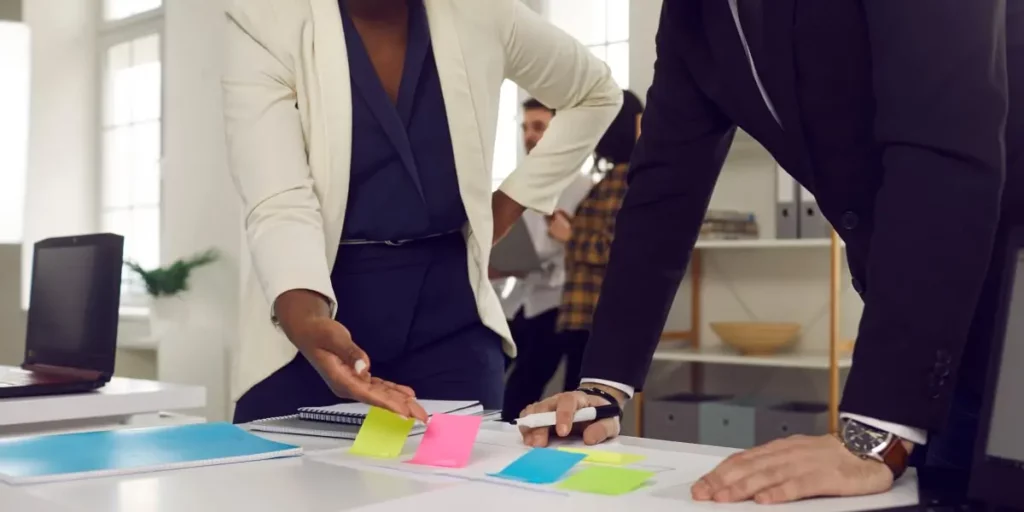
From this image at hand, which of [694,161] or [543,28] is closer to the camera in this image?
[694,161]

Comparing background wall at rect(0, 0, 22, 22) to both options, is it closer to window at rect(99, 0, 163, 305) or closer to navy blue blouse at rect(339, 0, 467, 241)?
window at rect(99, 0, 163, 305)

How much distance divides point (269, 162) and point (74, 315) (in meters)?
0.95

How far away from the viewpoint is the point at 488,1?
1.47m

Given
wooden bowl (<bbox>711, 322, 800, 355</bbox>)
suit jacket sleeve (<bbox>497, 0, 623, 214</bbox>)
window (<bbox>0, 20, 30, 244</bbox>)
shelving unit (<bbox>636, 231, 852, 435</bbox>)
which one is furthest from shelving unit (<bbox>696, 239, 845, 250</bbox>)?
window (<bbox>0, 20, 30, 244</bbox>)

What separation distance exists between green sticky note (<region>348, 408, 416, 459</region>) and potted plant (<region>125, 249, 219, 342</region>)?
3873 millimetres

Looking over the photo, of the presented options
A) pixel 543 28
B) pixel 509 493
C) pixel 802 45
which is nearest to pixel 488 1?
pixel 543 28

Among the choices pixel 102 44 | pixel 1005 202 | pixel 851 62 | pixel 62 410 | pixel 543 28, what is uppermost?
pixel 102 44

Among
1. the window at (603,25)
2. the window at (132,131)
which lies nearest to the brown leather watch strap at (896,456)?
the window at (603,25)

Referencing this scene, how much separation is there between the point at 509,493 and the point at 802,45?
48 cm

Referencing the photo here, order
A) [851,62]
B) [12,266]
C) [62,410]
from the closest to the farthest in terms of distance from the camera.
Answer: [851,62]
[62,410]
[12,266]

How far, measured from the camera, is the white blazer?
126 centimetres

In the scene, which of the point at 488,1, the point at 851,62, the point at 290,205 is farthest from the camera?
the point at 488,1

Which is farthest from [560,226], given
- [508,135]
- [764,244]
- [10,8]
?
[10,8]

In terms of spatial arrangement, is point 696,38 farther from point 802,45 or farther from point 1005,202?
point 1005,202
